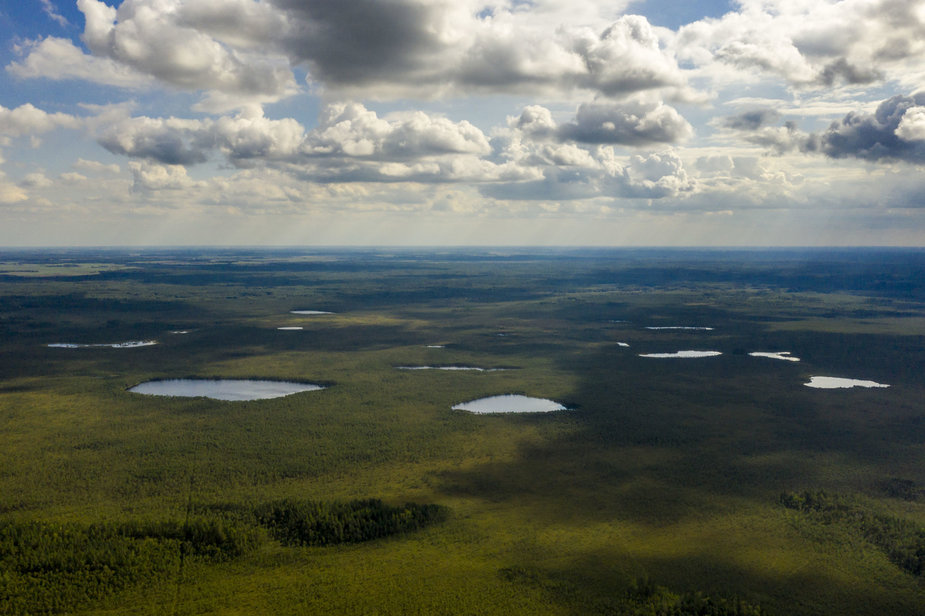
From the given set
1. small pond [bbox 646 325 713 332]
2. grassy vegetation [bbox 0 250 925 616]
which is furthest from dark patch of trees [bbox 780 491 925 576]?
small pond [bbox 646 325 713 332]

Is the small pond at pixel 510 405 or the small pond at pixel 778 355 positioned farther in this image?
the small pond at pixel 778 355

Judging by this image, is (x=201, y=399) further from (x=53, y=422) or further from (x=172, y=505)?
(x=172, y=505)

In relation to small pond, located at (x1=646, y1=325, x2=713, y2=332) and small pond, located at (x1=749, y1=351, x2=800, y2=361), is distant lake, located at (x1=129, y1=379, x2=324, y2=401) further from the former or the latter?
small pond, located at (x1=646, y1=325, x2=713, y2=332)

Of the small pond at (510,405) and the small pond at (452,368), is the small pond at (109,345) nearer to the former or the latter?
the small pond at (452,368)

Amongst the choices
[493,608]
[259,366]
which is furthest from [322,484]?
[259,366]

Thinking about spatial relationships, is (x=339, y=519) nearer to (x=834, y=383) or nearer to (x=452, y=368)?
(x=452, y=368)

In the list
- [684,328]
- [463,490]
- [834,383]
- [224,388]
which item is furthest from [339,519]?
[684,328]

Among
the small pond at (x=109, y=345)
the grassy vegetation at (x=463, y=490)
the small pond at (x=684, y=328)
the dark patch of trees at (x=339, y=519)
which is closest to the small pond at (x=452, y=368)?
the grassy vegetation at (x=463, y=490)
